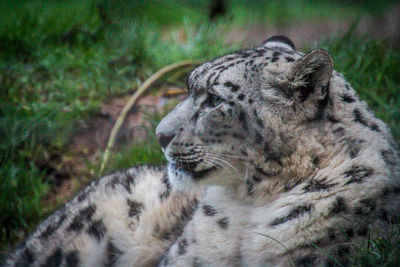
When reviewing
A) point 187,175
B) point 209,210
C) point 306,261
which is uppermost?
point 187,175

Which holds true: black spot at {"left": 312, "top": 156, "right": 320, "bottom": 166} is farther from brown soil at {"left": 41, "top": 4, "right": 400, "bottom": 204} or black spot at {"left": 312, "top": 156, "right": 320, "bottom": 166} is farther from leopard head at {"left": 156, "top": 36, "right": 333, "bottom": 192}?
brown soil at {"left": 41, "top": 4, "right": 400, "bottom": 204}

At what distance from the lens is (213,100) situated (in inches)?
121

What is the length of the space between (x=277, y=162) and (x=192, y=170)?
0.52 m

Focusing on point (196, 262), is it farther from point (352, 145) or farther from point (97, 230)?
point (352, 145)

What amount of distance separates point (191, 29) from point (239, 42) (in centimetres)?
81

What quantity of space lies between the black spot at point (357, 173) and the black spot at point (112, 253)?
177 centimetres

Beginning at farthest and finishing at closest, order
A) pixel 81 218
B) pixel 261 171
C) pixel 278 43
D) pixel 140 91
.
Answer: pixel 140 91
pixel 81 218
pixel 278 43
pixel 261 171

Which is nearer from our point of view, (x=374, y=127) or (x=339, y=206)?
(x=339, y=206)

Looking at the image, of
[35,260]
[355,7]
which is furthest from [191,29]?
[35,260]

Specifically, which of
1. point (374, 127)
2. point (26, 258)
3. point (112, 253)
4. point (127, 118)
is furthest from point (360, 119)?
point (127, 118)

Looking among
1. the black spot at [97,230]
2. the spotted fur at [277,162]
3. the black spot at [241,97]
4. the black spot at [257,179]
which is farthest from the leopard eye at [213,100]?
the black spot at [97,230]

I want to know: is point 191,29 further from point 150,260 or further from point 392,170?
point 392,170

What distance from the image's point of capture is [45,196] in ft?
17.1

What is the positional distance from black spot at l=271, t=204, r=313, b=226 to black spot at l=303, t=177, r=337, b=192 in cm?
8
